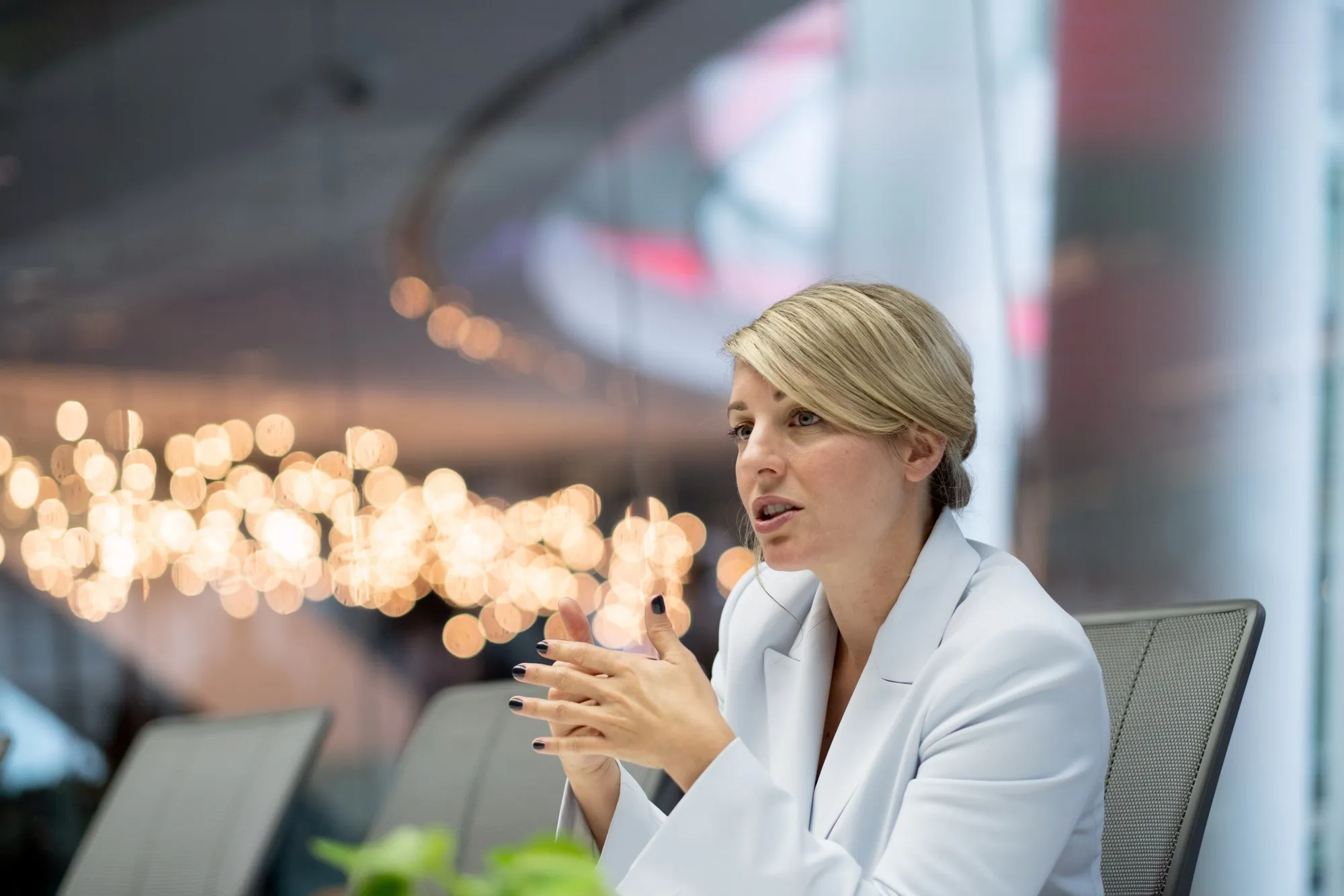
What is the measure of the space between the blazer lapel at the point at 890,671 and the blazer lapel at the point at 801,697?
0.13 ft

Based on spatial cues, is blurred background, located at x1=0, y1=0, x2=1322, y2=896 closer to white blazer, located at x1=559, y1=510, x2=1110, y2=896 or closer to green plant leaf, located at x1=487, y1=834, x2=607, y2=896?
white blazer, located at x1=559, y1=510, x2=1110, y2=896

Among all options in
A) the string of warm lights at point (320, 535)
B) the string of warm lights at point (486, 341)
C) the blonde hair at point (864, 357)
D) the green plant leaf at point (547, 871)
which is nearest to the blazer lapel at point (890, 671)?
the blonde hair at point (864, 357)

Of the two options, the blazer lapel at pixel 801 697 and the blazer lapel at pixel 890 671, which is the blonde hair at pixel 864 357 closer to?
Result: the blazer lapel at pixel 890 671

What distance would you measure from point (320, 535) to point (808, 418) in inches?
139

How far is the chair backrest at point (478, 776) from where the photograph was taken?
5.24 ft

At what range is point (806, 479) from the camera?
129 cm

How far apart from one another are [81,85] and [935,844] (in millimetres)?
4542

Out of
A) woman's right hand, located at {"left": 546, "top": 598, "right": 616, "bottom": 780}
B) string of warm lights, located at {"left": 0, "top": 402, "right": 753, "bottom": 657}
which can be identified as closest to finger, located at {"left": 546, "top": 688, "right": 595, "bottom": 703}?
woman's right hand, located at {"left": 546, "top": 598, "right": 616, "bottom": 780}

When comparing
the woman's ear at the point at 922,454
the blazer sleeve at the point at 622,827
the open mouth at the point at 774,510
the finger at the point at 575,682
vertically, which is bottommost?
the blazer sleeve at the point at 622,827

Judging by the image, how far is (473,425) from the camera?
461 centimetres

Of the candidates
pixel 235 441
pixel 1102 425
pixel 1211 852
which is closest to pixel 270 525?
pixel 235 441

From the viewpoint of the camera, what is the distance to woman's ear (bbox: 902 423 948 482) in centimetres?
134

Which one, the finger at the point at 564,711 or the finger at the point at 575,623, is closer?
the finger at the point at 564,711

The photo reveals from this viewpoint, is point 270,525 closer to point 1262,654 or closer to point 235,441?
point 235,441
